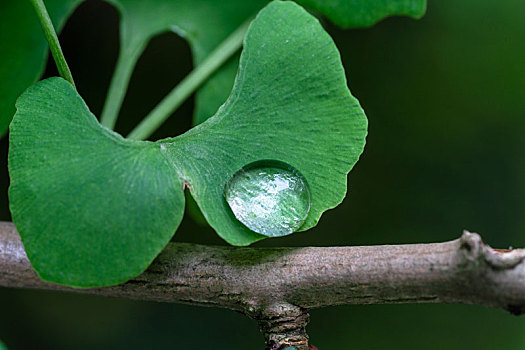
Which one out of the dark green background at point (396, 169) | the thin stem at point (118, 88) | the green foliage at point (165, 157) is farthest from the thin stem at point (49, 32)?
the dark green background at point (396, 169)

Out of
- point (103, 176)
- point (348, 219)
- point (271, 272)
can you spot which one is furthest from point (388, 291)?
point (348, 219)

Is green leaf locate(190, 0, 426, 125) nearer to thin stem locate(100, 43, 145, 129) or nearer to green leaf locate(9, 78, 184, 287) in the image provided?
thin stem locate(100, 43, 145, 129)

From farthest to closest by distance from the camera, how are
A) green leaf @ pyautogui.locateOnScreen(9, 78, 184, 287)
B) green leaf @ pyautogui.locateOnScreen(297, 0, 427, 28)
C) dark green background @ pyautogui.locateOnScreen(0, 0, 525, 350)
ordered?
dark green background @ pyautogui.locateOnScreen(0, 0, 525, 350) → green leaf @ pyautogui.locateOnScreen(297, 0, 427, 28) → green leaf @ pyautogui.locateOnScreen(9, 78, 184, 287)

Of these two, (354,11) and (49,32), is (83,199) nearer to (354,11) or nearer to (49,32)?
(49,32)

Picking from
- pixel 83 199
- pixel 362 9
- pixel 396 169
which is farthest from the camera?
pixel 396 169

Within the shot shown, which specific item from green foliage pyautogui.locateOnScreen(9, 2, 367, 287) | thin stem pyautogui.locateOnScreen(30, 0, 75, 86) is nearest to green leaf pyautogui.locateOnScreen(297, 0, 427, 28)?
green foliage pyautogui.locateOnScreen(9, 2, 367, 287)

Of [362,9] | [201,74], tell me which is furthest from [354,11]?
[201,74]

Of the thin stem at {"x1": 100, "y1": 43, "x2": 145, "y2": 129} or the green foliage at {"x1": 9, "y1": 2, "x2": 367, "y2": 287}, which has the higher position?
the thin stem at {"x1": 100, "y1": 43, "x2": 145, "y2": 129}
